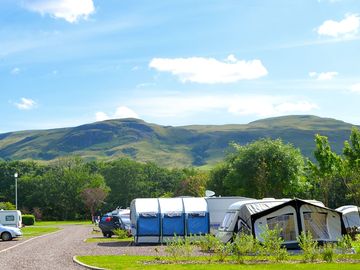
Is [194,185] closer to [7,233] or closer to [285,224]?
[7,233]

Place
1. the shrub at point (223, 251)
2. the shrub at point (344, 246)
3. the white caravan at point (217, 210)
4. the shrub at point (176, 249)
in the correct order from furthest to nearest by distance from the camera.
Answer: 1. the white caravan at point (217, 210)
2. the shrub at point (344, 246)
3. the shrub at point (176, 249)
4. the shrub at point (223, 251)

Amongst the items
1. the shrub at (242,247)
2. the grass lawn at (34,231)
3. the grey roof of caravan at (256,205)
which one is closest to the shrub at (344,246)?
the shrub at (242,247)

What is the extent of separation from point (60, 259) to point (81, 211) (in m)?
95.8

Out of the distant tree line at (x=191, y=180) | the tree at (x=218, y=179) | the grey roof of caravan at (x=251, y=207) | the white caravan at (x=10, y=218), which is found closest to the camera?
the grey roof of caravan at (x=251, y=207)

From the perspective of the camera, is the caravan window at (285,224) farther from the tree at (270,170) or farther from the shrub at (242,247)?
the tree at (270,170)

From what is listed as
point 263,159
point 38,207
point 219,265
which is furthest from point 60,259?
point 38,207

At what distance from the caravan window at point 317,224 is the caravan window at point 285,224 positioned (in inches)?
29.1

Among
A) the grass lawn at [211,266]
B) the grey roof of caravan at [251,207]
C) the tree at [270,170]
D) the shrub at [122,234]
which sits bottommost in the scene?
the shrub at [122,234]

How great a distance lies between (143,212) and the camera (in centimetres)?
3400

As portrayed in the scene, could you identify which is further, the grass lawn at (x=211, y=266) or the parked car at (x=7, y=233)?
the parked car at (x=7, y=233)

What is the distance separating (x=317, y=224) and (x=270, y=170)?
25.8 m

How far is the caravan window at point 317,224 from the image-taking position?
1068 inches

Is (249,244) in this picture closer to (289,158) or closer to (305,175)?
(289,158)

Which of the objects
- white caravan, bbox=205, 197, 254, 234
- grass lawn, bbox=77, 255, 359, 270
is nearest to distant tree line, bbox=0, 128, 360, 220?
white caravan, bbox=205, 197, 254, 234
